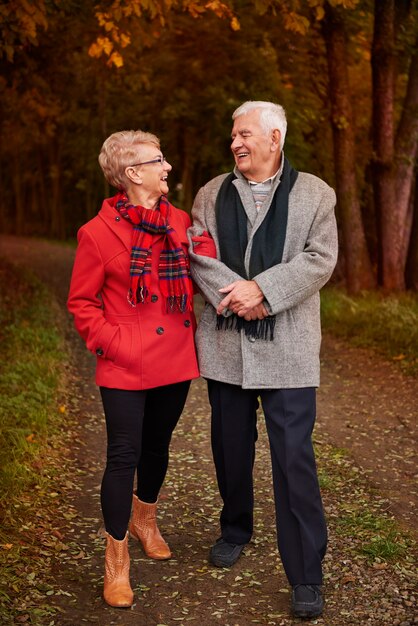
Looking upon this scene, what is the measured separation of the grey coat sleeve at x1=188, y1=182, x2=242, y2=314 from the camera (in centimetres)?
413

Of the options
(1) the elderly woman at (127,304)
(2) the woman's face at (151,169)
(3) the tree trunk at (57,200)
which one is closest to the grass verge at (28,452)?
(1) the elderly woman at (127,304)

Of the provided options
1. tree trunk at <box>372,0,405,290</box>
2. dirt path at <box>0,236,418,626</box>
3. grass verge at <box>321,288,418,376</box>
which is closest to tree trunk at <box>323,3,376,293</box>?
tree trunk at <box>372,0,405,290</box>

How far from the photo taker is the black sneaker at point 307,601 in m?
3.94

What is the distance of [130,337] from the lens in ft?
13.7

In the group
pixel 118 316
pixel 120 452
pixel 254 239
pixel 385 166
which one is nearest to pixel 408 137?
pixel 385 166

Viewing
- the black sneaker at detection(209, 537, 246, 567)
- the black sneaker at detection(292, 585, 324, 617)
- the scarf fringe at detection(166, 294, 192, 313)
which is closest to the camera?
the black sneaker at detection(292, 585, 324, 617)

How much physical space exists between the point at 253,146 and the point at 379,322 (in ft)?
24.1

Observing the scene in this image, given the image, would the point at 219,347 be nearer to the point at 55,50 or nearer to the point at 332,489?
the point at 332,489

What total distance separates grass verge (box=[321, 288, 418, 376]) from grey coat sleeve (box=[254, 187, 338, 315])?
207 inches

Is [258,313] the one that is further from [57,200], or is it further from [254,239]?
[57,200]

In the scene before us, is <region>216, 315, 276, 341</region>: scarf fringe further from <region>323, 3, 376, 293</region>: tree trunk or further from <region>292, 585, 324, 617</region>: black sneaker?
<region>323, 3, 376, 293</region>: tree trunk

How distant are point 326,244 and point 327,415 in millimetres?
3896

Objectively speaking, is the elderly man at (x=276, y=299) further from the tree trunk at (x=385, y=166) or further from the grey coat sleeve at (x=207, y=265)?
the tree trunk at (x=385, y=166)

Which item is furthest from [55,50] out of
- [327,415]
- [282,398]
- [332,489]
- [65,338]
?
[282,398]
